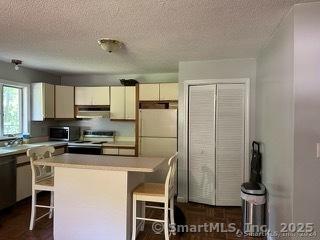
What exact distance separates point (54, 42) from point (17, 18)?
72cm

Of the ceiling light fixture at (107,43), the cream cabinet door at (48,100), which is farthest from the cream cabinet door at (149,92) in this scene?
the cream cabinet door at (48,100)

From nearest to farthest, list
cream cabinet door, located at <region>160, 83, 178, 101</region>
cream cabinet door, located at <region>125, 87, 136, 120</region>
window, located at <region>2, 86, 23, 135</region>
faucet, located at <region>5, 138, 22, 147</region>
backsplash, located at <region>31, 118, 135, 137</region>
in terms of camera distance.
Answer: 1. faucet, located at <region>5, 138, 22, 147</region>
2. window, located at <region>2, 86, 23, 135</region>
3. cream cabinet door, located at <region>160, 83, 178, 101</region>
4. cream cabinet door, located at <region>125, 87, 136, 120</region>
5. backsplash, located at <region>31, 118, 135, 137</region>

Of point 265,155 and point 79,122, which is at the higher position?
point 79,122

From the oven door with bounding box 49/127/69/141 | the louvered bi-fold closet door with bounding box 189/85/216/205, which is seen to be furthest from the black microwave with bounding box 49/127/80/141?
the louvered bi-fold closet door with bounding box 189/85/216/205

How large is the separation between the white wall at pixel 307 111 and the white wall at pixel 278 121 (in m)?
0.06

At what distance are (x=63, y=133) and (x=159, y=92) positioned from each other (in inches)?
89.7

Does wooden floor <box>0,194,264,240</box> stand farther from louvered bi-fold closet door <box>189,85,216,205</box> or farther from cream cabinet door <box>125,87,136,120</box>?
cream cabinet door <box>125,87,136,120</box>

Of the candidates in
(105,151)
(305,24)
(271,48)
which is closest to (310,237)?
(305,24)

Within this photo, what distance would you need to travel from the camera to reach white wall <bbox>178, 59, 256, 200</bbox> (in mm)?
3695

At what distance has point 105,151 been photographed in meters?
4.67

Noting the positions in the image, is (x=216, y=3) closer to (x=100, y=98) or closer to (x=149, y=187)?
(x=149, y=187)

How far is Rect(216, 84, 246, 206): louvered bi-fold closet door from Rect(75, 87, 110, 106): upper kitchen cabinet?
7.79ft

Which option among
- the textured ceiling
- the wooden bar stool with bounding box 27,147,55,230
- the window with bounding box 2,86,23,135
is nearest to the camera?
the textured ceiling

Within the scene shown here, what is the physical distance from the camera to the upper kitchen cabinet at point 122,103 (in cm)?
482
